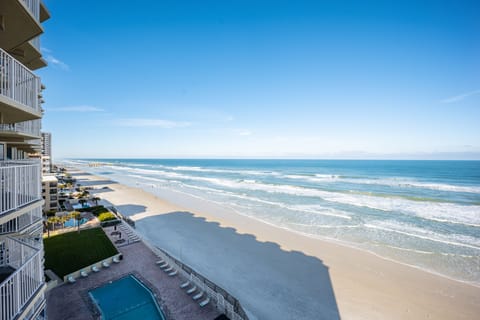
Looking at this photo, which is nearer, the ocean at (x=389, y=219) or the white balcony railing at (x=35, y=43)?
the white balcony railing at (x=35, y=43)

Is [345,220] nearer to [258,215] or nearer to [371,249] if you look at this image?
[371,249]

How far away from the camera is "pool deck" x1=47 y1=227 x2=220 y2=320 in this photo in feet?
30.2

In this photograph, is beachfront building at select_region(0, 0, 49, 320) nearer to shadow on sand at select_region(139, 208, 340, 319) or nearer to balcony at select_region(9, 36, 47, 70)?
balcony at select_region(9, 36, 47, 70)

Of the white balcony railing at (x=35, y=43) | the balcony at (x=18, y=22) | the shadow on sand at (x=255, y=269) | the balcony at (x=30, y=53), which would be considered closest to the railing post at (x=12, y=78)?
the balcony at (x=18, y=22)

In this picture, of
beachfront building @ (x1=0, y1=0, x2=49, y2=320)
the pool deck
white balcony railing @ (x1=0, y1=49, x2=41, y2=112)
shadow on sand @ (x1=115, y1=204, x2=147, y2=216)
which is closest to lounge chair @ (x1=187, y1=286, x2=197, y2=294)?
the pool deck

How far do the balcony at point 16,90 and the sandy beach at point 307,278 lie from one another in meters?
11.0

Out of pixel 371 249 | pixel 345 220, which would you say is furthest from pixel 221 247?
pixel 345 220

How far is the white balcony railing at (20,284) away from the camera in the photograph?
156 inches

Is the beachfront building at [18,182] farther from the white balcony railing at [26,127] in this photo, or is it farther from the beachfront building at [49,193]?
the beachfront building at [49,193]

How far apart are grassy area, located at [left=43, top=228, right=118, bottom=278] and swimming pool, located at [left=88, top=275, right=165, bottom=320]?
117 inches

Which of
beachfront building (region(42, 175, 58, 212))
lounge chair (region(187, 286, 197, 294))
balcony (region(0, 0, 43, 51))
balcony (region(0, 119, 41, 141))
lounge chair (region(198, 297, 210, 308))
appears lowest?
lounge chair (region(198, 297, 210, 308))

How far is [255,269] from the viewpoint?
1298 centimetres

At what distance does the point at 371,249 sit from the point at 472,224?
1329cm

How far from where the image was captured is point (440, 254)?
14594 mm
